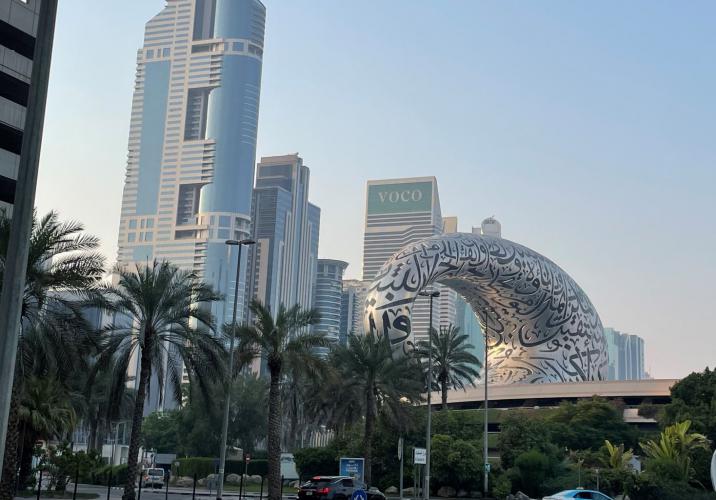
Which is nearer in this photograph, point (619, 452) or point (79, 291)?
point (79, 291)

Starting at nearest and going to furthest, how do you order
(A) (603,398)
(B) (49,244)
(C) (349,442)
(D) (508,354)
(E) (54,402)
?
(B) (49,244) → (E) (54,402) → (C) (349,442) → (A) (603,398) → (D) (508,354)

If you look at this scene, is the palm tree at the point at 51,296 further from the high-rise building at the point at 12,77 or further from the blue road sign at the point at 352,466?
the high-rise building at the point at 12,77

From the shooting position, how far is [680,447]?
48.2m

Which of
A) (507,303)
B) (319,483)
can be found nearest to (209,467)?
(507,303)

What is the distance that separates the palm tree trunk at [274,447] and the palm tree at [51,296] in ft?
37.6

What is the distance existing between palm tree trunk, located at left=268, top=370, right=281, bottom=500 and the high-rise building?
64.7 ft

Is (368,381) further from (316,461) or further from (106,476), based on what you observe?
(106,476)

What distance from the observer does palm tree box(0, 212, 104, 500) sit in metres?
26.4

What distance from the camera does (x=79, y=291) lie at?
2788cm

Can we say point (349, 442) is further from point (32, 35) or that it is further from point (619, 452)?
point (32, 35)

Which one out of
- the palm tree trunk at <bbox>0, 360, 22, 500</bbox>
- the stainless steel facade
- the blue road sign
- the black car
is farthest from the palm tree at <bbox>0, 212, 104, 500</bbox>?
the stainless steel facade

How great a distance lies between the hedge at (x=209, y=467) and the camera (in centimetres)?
7106

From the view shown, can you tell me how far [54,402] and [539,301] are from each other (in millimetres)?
38331

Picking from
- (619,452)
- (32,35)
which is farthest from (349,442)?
(32,35)
